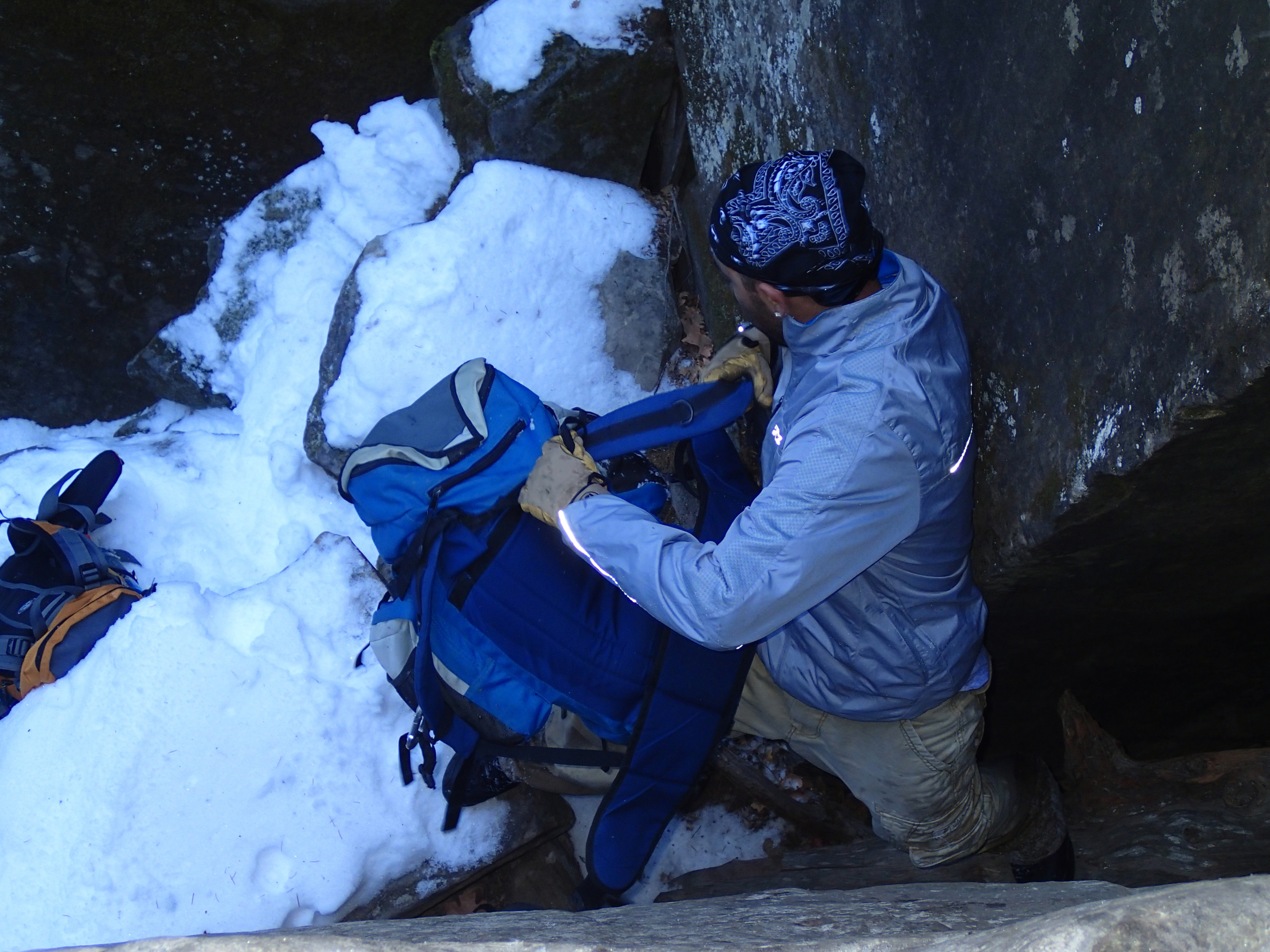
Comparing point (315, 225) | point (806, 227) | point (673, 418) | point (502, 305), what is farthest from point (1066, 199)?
point (315, 225)

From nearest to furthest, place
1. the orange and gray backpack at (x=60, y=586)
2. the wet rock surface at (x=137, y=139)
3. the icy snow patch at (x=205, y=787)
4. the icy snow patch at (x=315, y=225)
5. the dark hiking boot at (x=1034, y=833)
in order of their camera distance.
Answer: the dark hiking boot at (x=1034, y=833) < the icy snow patch at (x=205, y=787) < the orange and gray backpack at (x=60, y=586) < the wet rock surface at (x=137, y=139) < the icy snow patch at (x=315, y=225)

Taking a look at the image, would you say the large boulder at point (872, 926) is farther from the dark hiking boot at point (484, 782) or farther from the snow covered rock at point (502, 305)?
the snow covered rock at point (502, 305)

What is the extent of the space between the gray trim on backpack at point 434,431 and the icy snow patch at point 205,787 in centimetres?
115

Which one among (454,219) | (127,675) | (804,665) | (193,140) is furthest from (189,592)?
(193,140)

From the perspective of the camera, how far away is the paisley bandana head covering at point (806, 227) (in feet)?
7.21

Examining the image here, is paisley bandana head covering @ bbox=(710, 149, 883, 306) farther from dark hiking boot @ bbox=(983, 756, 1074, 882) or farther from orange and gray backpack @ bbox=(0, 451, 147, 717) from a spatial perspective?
orange and gray backpack @ bbox=(0, 451, 147, 717)

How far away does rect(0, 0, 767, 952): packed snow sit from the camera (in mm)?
3213

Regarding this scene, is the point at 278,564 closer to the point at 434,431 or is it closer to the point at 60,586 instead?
the point at 60,586

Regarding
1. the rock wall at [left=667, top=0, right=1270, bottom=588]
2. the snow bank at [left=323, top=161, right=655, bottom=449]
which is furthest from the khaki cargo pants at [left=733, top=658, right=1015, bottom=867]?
the snow bank at [left=323, top=161, right=655, bottom=449]

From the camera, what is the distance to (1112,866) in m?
2.84

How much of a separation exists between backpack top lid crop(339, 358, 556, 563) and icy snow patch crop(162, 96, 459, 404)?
2.47 metres

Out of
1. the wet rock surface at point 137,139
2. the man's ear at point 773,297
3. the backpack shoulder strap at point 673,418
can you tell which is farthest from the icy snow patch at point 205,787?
the wet rock surface at point 137,139

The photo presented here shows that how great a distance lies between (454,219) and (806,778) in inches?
121

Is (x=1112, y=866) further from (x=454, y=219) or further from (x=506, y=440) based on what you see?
(x=454, y=219)
